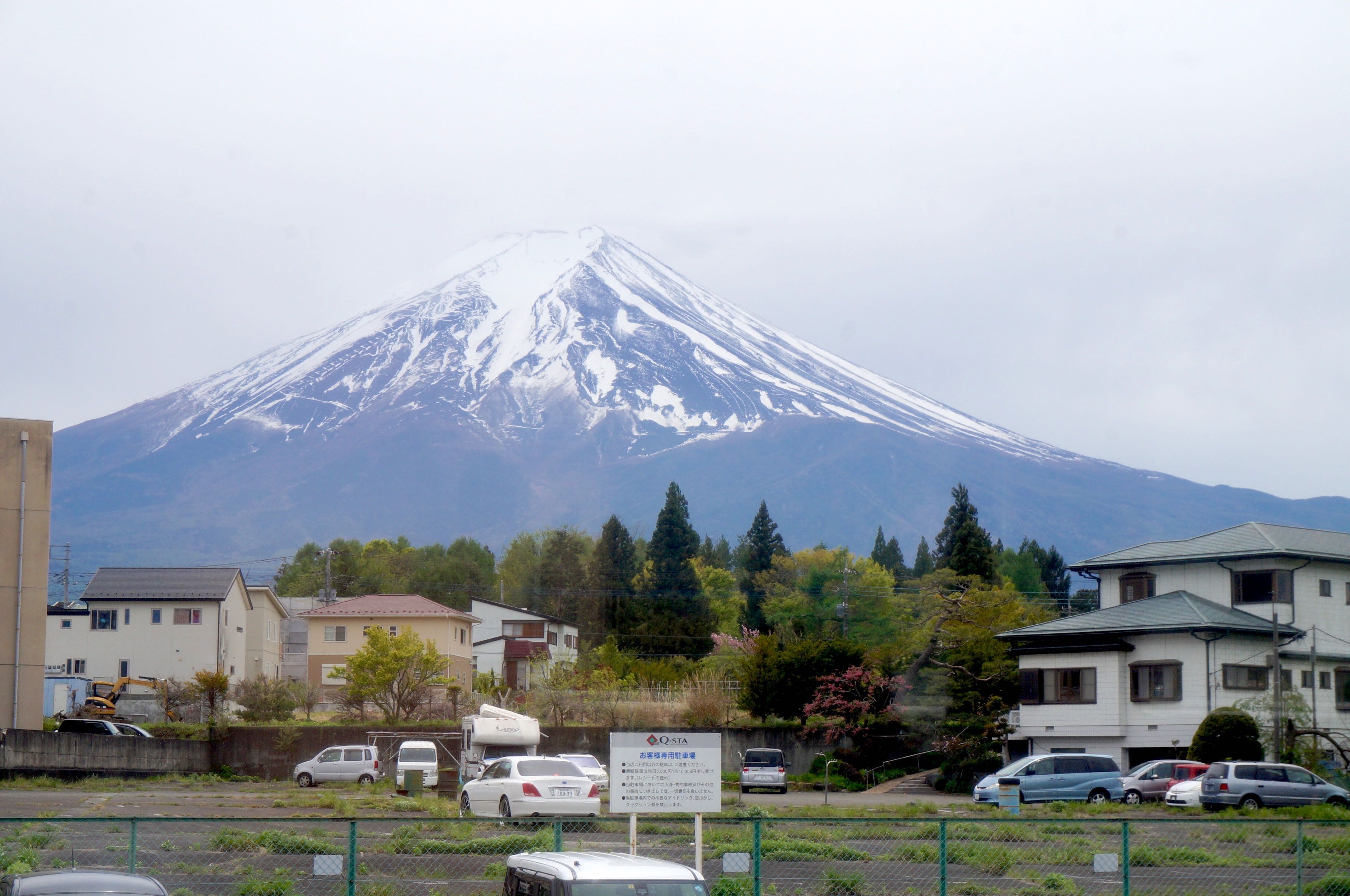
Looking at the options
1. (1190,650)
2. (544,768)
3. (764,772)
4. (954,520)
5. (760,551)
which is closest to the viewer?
(544,768)

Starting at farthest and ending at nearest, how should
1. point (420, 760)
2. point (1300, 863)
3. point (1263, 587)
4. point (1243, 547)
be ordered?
point (1243, 547)
point (1263, 587)
point (420, 760)
point (1300, 863)

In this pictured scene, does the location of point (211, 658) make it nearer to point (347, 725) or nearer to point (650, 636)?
point (347, 725)

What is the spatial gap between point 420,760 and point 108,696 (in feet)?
71.9

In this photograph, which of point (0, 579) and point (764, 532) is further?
point (764, 532)

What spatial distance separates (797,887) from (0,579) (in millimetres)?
28966

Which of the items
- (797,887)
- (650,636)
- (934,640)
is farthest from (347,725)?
(650,636)

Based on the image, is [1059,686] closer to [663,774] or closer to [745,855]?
[745,855]

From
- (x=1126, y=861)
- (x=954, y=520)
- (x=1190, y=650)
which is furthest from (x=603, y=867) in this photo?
(x=954, y=520)

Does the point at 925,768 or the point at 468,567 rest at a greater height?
the point at 468,567

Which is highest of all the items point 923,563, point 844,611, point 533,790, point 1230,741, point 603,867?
point 923,563

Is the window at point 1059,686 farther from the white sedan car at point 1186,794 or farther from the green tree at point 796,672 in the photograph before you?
the white sedan car at point 1186,794

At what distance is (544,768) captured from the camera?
23.0 m

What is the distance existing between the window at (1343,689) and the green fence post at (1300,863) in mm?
29590

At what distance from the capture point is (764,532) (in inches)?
3839
